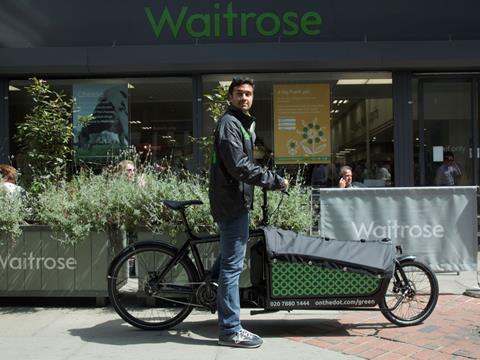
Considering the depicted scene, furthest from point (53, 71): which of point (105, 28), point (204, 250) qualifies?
point (204, 250)

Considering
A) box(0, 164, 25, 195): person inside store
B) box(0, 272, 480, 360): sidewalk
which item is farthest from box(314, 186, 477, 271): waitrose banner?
box(0, 164, 25, 195): person inside store

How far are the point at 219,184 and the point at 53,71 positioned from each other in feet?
19.8

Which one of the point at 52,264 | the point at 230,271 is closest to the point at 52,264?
the point at 52,264

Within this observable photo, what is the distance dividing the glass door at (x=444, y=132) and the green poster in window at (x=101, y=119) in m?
4.99

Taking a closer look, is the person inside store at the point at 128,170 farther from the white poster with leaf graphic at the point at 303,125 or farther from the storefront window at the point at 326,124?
the white poster with leaf graphic at the point at 303,125

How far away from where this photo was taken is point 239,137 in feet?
14.7

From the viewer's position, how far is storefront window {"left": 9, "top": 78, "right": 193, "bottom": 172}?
9.84 m

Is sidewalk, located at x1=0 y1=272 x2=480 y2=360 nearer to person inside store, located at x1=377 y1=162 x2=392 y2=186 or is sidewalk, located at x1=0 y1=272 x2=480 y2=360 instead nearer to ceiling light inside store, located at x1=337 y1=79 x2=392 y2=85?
person inside store, located at x1=377 y1=162 x2=392 y2=186

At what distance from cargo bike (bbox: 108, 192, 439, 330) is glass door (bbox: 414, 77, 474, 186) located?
202 inches

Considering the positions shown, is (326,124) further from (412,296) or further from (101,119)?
(412,296)

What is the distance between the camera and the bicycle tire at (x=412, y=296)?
497cm

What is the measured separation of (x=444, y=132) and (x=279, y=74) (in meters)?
2.98

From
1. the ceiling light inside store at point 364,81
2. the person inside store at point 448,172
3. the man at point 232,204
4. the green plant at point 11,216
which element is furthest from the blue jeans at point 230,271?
the person inside store at point 448,172

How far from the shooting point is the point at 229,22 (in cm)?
952
